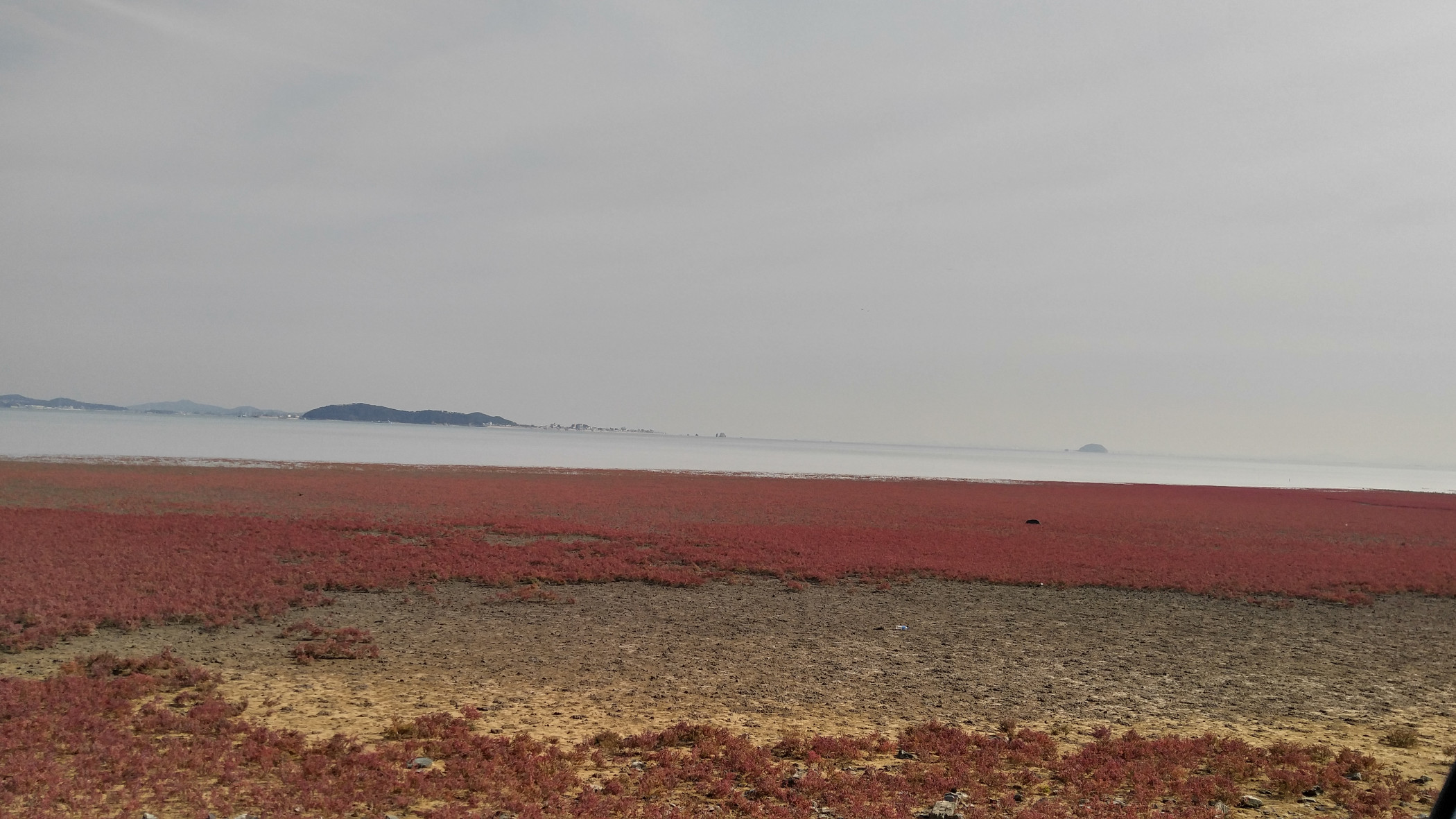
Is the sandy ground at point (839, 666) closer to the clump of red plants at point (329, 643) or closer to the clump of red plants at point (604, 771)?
the clump of red plants at point (329, 643)

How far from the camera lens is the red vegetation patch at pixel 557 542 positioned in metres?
19.0

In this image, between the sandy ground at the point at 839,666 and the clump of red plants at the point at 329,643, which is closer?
the sandy ground at the point at 839,666

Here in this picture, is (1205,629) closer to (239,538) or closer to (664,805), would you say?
(664,805)

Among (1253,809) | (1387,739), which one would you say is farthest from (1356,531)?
(1253,809)

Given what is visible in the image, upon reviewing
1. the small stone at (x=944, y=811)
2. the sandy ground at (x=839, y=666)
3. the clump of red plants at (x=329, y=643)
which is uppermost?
the small stone at (x=944, y=811)

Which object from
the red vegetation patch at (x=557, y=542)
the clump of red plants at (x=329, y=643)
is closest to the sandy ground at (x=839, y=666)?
the clump of red plants at (x=329, y=643)

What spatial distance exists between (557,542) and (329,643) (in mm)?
14442

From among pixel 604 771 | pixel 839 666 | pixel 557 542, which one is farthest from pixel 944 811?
pixel 557 542

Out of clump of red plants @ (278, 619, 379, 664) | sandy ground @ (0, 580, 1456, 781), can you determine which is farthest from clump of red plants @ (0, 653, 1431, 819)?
clump of red plants @ (278, 619, 379, 664)

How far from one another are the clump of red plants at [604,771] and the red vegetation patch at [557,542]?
20.3 ft

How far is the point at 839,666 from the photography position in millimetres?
14016

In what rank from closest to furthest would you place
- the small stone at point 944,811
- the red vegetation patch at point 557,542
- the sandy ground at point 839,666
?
the small stone at point 944,811 → the sandy ground at point 839,666 → the red vegetation patch at point 557,542

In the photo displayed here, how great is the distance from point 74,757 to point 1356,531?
177ft

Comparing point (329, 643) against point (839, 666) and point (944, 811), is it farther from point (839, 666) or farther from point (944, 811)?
point (944, 811)
